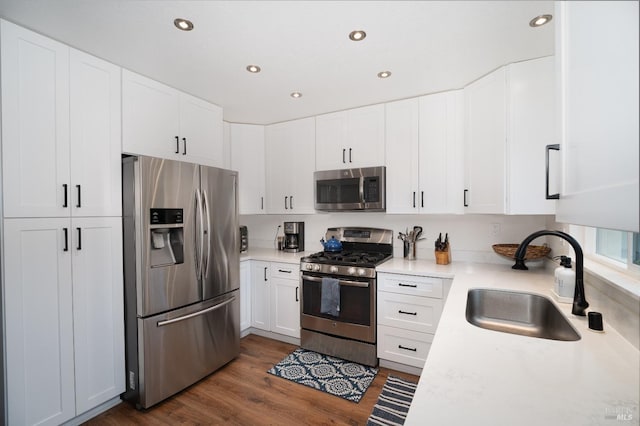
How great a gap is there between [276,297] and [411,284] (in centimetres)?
144

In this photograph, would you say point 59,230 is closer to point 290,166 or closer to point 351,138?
point 290,166

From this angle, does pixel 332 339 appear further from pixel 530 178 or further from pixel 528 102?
pixel 528 102

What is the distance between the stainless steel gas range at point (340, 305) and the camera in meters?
2.56

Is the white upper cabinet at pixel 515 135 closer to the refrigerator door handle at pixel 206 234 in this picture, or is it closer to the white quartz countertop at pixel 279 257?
the white quartz countertop at pixel 279 257

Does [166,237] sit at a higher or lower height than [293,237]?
higher

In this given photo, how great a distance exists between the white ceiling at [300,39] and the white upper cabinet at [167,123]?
0.39ft

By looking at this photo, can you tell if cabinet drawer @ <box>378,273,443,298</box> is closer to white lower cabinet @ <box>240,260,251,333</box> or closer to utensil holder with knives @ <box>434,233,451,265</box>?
utensil holder with knives @ <box>434,233,451,265</box>

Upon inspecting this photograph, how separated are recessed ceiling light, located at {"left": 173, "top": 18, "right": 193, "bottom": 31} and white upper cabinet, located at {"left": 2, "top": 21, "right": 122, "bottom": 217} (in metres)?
0.81

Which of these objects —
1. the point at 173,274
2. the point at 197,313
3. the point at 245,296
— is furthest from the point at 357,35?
the point at 245,296

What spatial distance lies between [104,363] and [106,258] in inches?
28.6

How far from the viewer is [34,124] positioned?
1695 mm

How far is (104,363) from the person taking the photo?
1.99 metres

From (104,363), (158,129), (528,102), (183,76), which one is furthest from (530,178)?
(104,363)

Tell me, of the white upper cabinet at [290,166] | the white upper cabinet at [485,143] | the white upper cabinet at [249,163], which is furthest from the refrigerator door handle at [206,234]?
the white upper cabinet at [485,143]
